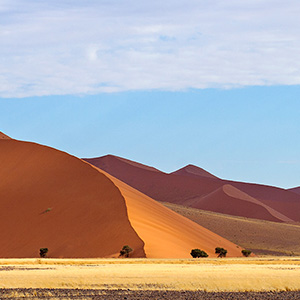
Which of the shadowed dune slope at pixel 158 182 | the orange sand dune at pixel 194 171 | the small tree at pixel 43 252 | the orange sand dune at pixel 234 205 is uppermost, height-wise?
the orange sand dune at pixel 194 171

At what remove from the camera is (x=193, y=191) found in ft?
497

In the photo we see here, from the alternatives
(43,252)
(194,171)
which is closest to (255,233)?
(43,252)

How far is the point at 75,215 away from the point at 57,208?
98.7 inches

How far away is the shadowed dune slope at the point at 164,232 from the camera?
187 feet

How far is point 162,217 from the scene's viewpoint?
68062 mm

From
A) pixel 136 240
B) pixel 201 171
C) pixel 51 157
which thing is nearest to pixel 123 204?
pixel 136 240

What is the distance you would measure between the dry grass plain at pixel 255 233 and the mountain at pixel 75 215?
41.7 feet

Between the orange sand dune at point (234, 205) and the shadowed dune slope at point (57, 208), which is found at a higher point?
the orange sand dune at point (234, 205)

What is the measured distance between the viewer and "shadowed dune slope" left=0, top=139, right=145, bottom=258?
189ft

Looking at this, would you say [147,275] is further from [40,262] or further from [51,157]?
[51,157]

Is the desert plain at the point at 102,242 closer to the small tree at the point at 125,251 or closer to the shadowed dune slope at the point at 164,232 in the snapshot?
the shadowed dune slope at the point at 164,232

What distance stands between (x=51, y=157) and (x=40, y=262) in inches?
1100

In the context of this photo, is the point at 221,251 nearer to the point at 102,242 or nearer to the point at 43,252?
the point at 102,242

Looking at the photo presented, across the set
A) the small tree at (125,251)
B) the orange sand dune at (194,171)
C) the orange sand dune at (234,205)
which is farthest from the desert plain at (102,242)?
the orange sand dune at (194,171)
